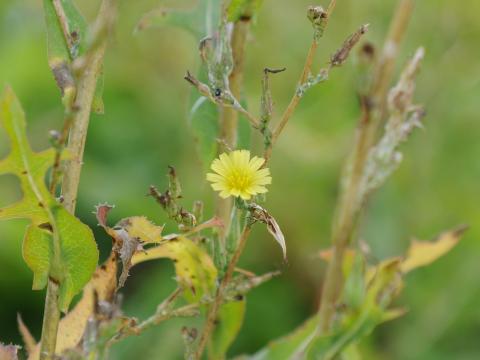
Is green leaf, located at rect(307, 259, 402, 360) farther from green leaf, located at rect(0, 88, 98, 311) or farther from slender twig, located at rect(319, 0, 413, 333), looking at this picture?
green leaf, located at rect(0, 88, 98, 311)

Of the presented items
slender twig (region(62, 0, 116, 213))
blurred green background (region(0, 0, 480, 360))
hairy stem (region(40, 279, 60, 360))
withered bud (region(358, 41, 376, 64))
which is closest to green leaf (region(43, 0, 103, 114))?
slender twig (region(62, 0, 116, 213))

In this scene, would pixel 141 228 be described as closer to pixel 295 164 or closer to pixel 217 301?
pixel 217 301

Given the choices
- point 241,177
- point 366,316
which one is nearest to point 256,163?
point 241,177

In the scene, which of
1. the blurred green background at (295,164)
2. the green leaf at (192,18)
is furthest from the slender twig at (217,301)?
the blurred green background at (295,164)

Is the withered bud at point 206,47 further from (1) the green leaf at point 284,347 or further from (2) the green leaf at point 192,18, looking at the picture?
(1) the green leaf at point 284,347

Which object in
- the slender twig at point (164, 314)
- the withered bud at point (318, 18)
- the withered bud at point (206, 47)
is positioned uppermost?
the withered bud at point (318, 18)

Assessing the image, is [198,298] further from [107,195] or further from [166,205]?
[107,195]

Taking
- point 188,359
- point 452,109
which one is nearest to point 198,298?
point 188,359
